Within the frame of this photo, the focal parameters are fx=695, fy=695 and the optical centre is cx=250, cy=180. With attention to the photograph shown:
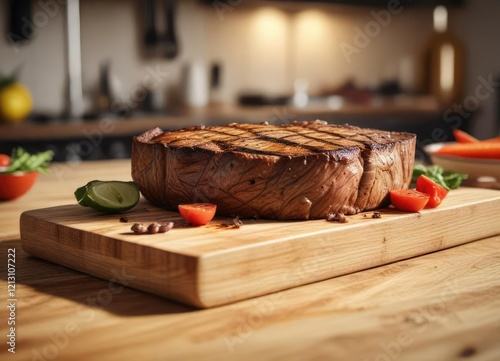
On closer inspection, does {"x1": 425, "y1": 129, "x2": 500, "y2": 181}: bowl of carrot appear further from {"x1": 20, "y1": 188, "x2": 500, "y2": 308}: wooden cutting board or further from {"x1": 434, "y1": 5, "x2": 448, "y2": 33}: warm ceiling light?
{"x1": 434, "y1": 5, "x2": 448, "y2": 33}: warm ceiling light

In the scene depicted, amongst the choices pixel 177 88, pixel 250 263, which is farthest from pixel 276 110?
pixel 250 263

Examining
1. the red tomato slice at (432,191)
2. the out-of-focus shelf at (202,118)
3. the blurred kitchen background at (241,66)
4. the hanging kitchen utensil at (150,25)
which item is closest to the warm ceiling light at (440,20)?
the blurred kitchen background at (241,66)

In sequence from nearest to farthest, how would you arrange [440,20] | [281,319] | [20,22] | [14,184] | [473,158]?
[281,319]
[14,184]
[473,158]
[20,22]
[440,20]

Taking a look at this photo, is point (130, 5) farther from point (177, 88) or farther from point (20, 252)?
point (20, 252)

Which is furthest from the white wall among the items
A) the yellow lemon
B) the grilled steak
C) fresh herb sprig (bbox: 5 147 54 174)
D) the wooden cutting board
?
the wooden cutting board

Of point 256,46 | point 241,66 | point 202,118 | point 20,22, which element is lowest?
point 202,118

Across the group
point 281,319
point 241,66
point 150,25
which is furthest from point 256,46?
point 281,319

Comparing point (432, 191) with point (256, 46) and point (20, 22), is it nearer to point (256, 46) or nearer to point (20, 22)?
point (20, 22)
